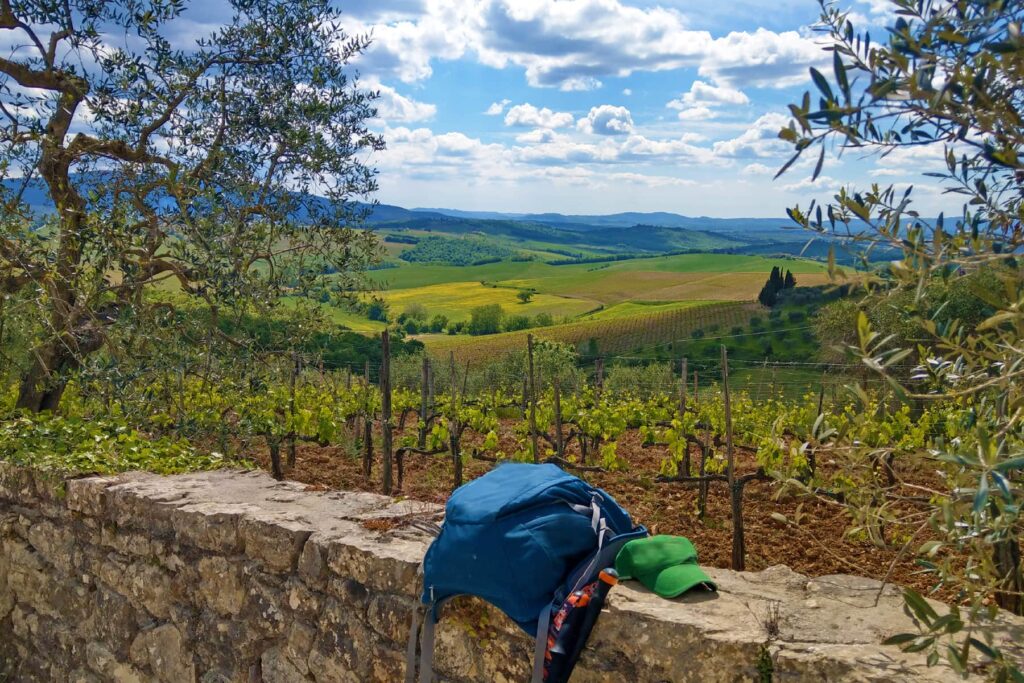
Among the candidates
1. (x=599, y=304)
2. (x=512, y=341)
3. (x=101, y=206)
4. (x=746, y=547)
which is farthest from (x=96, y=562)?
(x=599, y=304)

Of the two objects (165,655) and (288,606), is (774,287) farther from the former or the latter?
(288,606)

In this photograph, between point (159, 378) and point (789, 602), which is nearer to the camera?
point (789, 602)

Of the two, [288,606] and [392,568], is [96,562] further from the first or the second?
[392,568]

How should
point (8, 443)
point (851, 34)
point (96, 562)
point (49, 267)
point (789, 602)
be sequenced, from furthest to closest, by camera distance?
point (49, 267), point (8, 443), point (96, 562), point (789, 602), point (851, 34)

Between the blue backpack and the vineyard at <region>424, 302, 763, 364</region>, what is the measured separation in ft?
134

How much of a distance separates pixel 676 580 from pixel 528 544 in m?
0.40

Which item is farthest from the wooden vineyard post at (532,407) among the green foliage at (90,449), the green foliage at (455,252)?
the green foliage at (455,252)

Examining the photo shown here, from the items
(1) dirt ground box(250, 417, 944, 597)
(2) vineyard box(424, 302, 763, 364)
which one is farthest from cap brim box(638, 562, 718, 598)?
(2) vineyard box(424, 302, 763, 364)

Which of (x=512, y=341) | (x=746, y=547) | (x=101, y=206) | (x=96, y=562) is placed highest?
(x=101, y=206)

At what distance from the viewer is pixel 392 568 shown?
266 cm

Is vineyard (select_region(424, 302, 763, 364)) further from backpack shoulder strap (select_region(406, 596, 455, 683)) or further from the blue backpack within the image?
the blue backpack

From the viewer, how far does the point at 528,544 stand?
2.22 metres

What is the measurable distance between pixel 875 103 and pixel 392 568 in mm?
1939

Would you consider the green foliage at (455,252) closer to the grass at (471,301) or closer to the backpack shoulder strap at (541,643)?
the grass at (471,301)
